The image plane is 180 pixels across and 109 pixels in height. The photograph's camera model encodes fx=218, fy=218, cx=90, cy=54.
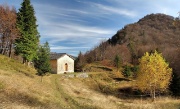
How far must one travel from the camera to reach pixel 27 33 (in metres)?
46.8

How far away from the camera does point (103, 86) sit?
51938mm

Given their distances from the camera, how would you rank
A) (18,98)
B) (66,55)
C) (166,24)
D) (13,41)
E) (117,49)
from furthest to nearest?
(166,24) < (117,49) < (66,55) < (13,41) < (18,98)

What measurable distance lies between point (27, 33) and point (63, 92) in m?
19.0

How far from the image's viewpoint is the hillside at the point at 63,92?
71.4ft

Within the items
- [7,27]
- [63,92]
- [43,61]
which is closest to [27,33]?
[7,27]

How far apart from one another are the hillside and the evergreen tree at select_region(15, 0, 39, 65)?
2848 mm

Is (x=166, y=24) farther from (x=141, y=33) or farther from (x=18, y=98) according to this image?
(x=18, y=98)

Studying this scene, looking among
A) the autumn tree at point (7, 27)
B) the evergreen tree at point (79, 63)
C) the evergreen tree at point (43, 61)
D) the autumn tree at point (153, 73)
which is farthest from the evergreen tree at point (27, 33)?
the evergreen tree at point (79, 63)

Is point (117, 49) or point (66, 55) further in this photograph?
point (117, 49)

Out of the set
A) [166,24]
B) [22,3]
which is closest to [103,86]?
[22,3]

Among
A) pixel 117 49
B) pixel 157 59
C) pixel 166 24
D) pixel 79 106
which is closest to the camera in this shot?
pixel 79 106

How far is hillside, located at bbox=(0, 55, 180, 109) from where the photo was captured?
21.8 meters

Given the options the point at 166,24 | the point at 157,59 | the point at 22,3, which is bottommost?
the point at 157,59

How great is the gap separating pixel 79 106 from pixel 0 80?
9.73m
